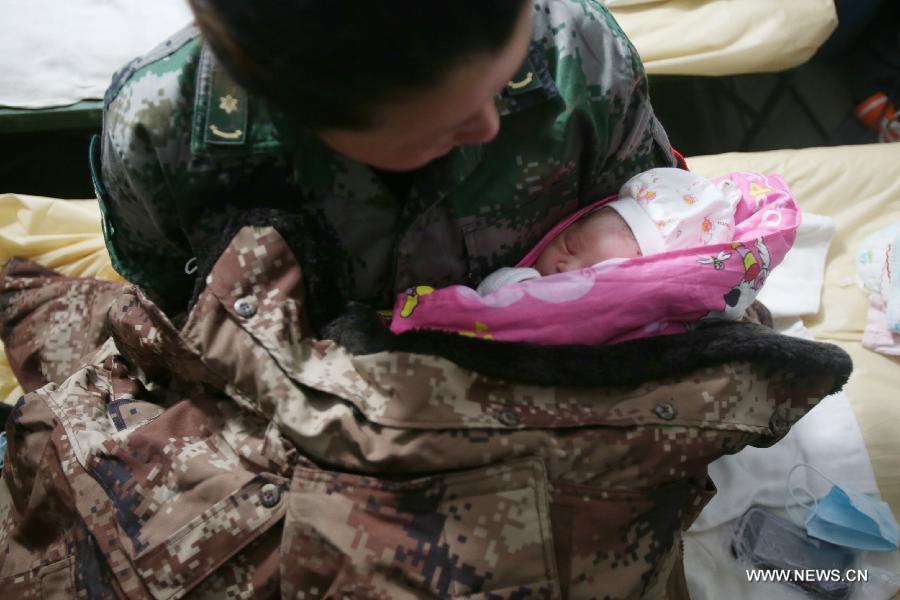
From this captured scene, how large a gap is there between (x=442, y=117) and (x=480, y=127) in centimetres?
9

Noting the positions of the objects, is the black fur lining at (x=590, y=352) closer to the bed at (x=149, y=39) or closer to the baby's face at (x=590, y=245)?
the baby's face at (x=590, y=245)

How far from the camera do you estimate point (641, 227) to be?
1211mm

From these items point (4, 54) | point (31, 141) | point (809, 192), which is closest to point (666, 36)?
point (809, 192)

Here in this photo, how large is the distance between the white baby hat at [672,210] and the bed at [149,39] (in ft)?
3.59

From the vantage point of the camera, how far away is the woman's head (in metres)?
0.60

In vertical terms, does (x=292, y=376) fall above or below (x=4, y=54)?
below

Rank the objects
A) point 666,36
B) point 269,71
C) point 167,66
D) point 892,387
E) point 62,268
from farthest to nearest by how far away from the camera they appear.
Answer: point 666,36, point 62,268, point 892,387, point 167,66, point 269,71

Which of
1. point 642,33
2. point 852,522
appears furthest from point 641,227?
point 642,33

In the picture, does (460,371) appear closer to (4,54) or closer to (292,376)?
(292,376)

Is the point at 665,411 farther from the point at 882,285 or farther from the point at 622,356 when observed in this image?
the point at 882,285

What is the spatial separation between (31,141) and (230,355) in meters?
1.98

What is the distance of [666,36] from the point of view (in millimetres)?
2240

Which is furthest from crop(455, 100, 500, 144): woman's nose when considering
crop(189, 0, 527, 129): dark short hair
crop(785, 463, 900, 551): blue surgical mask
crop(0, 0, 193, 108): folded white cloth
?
crop(0, 0, 193, 108): folded white cloth

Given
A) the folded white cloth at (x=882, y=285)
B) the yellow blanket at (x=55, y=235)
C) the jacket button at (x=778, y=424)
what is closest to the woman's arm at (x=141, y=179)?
the yellow blanket at (x=55, y=235)
